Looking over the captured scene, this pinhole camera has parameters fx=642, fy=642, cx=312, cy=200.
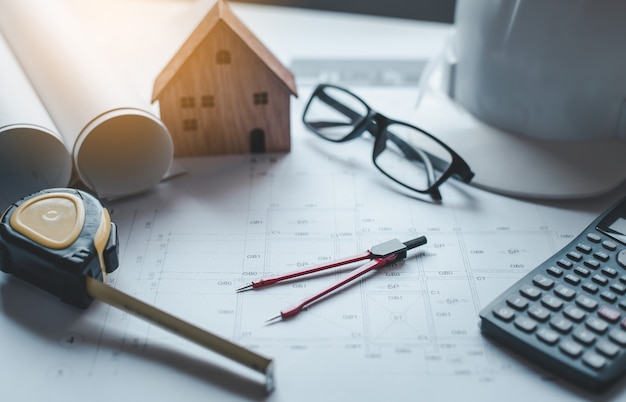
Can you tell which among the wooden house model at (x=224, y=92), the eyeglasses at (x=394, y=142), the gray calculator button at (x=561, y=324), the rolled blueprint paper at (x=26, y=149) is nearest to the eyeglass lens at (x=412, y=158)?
the eyeglasses at (x=394, y=142)

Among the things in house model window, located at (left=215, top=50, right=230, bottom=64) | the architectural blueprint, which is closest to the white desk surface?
the architectural blueprint

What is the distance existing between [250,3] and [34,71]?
47 centimetres

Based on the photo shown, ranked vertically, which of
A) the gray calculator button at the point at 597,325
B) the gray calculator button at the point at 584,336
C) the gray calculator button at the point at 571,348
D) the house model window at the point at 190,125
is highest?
the house model window at the point at 190,125

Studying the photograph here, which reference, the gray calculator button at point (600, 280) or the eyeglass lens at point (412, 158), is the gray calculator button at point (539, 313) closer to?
the gray calculator button at point (600, 280)

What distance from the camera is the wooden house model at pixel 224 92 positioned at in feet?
2.10

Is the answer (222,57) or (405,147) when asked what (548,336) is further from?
(222,57)

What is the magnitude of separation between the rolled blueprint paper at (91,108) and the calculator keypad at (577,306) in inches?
14.4

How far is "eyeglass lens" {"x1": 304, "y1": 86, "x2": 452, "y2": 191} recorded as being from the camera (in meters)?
0.69

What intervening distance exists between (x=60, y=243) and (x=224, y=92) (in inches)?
9.7

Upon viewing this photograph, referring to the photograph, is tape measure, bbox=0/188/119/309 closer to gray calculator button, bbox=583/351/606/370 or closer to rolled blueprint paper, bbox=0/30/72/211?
rolled blueprint paper, bbox=0/30/72/211

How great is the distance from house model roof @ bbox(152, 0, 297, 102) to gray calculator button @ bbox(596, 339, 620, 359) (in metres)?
0.38

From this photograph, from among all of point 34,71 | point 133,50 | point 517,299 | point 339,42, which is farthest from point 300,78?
point 517,299

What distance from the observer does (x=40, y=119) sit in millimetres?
594

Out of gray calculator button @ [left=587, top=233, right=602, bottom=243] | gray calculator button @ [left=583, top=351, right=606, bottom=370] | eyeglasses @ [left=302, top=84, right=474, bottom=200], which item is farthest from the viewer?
eyeglasses @ [left=302, top=84, right=474, bottom=200]
